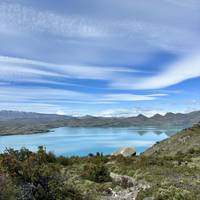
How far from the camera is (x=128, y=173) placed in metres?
16.6

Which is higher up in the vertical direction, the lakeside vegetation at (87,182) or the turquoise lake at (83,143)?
the lakeside vegetation at (87,182)

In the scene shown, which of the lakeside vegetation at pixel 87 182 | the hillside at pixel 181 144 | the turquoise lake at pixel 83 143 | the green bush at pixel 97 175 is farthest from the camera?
the turquoise lake at pixel 83 143

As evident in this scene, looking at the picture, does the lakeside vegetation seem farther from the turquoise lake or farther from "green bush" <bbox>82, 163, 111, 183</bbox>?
the turquoise lake

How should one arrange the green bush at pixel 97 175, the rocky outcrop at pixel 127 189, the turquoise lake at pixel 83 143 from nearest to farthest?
the rocky outcrop at pixel 127 189
the green bush at pixel 97 175
the turquoise lake at pixel 83 143

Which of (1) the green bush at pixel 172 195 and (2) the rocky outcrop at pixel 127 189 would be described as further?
(2) the rocky outcrop at pixel 127 189

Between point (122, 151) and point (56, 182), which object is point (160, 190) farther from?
point (122, 151)

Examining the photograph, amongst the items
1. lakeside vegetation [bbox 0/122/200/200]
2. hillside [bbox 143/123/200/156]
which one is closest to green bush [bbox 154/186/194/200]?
lakeside vegetation [bbox 0/122/200/200]

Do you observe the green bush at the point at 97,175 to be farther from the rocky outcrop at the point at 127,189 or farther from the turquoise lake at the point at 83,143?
the turquoise lake at the point at 83,143

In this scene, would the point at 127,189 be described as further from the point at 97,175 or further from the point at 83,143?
the point at 83,143

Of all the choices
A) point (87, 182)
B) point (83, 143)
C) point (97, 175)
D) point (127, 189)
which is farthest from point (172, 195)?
point (83, 143)

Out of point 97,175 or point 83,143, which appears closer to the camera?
point 97,175

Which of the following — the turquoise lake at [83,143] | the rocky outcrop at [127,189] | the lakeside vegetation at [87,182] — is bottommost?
the turquoise lake at [83,143]

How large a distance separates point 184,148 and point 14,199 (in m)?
26.9

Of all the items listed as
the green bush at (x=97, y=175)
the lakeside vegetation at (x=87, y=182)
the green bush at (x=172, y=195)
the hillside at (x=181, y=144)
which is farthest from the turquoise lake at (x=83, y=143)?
the green bush at (x=172, y=195)
